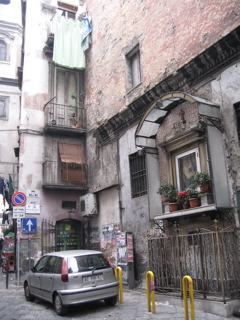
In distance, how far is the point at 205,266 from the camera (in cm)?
788

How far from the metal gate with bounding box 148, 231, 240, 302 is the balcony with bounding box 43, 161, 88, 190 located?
21.3ft

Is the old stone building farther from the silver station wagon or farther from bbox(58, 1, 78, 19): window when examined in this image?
the silver station wagon

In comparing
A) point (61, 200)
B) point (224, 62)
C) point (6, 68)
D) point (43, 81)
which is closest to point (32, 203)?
point (61, 200)

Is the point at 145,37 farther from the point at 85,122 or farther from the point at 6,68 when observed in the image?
the point at 6,68

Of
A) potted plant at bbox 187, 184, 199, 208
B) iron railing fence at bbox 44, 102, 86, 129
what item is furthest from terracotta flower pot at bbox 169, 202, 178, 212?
iron railing fence at bbox 44, 102, 86, 129

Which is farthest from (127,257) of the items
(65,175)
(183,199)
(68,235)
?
(65,175)

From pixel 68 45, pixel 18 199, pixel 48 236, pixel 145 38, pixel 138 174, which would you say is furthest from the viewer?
pixel 68 45

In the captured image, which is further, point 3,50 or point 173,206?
point 3,50

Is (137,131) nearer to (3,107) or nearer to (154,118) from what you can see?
(154,118)

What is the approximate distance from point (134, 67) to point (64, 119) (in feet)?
15.0

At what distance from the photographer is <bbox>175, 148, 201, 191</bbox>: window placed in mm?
9153

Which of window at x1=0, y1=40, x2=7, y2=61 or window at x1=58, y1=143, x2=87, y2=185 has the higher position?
window at x1=0, y1=40, x2=7, y2=61

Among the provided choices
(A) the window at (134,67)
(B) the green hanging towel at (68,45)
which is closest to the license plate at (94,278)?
(A) the window at (134,67)

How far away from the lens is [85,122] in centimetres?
1600
